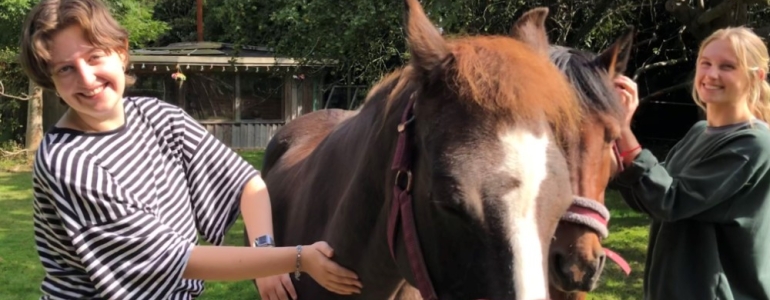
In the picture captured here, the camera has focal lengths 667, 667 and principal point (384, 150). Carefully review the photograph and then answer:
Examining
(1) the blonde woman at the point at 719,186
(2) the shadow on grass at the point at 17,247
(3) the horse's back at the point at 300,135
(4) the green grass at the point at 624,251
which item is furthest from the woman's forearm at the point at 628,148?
(2) the shadow on grass at the point at 17,247

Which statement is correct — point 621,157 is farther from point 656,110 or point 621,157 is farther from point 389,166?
point 656,110

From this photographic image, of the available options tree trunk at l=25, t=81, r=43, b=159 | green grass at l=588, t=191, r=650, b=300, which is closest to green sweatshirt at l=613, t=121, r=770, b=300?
green grass at l=588, t=191, r=650, b=300

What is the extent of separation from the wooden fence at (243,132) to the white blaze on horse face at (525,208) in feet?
59.5

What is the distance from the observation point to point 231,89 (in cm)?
1939

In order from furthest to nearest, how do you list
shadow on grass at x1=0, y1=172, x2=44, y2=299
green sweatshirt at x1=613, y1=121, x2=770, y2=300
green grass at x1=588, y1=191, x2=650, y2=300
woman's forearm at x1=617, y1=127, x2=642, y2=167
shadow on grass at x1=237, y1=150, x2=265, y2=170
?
shadow on grass at x1=237, y1=150, x2=265, y2=170, shadow on grass at x1=0, y1=172, x2=44, y2=299, green grass at x1=588, y1=191, x2=650, y2=300, woman's forearm at x1=617, y1=127, x2=642, y2=167, green sweatshirt at x1=613, y1=121, x2=770, y2=300

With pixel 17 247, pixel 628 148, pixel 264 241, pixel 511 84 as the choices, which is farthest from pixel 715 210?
pixel 17 247

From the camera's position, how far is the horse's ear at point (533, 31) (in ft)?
6.76

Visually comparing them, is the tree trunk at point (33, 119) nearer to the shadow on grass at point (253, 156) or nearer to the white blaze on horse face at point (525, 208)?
the shadow on grass at point (253, 156)

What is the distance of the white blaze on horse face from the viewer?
1.46 metres

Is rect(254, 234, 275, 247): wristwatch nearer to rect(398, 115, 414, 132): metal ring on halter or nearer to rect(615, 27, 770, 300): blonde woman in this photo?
rect(398, 115, 414, 132): metal ring on halter

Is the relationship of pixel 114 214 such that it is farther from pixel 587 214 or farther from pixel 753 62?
pixel 753 62

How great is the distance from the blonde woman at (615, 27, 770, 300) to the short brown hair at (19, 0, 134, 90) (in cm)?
178

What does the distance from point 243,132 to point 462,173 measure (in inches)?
728

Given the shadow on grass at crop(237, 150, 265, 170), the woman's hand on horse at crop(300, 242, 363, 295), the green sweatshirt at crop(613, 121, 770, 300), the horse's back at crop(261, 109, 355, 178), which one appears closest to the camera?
the woman's hand on horse at crop(300, 242, 363, 295)
